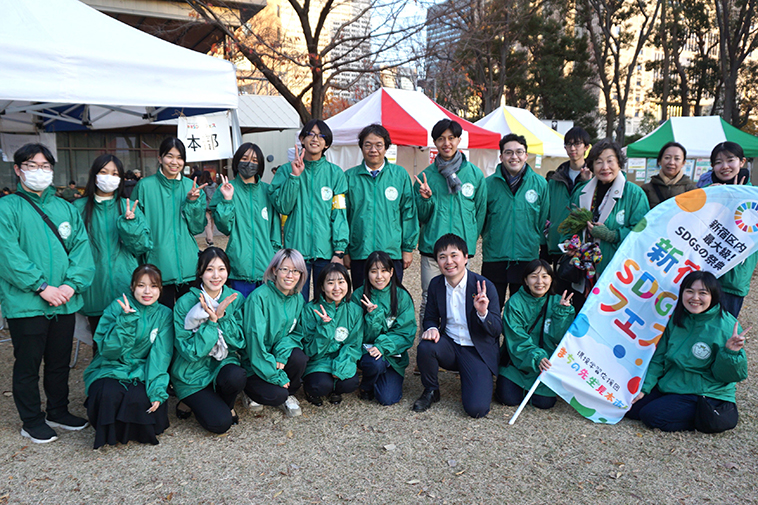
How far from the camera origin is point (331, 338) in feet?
12.3

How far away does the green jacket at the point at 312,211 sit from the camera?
Answer: 160 inches

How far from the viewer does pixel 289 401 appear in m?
3.71

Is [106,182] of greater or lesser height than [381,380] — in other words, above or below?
above

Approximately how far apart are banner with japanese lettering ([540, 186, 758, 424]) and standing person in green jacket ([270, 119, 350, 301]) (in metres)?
1.85

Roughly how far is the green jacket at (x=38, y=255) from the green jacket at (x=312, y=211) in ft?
4.57

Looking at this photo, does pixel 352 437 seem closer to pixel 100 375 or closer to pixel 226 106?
pixel 100 375

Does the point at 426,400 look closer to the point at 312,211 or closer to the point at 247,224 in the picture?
the point at 312,211

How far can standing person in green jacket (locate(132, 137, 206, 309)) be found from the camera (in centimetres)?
367

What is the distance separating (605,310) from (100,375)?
10.9ft

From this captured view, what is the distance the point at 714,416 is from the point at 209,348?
3164 millimetres

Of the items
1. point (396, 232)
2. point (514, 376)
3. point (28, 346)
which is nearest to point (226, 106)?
point (396, 232)

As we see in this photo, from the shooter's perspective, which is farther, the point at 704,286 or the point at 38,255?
the point at 704,286

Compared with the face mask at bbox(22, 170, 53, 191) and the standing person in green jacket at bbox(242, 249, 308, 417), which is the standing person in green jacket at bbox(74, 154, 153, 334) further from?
the standing person in green jacket at bbox(242, 249, 308, 417)

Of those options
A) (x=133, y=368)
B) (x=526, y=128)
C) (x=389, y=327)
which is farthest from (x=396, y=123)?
(x=133, y=368)
